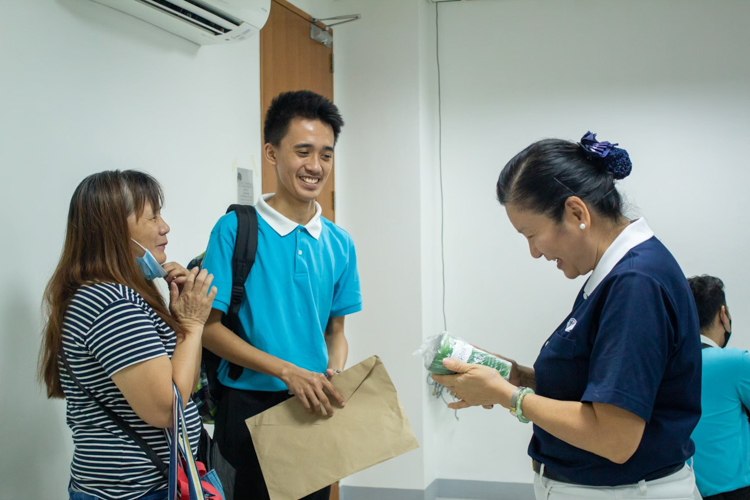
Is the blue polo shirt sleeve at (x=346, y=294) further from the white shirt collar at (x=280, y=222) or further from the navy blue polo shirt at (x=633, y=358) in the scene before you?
the navy blue polo shirt at (x=633, y=358)

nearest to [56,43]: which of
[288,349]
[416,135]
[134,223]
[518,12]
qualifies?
[134,223]

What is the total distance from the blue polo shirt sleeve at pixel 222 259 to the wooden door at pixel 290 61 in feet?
3.39

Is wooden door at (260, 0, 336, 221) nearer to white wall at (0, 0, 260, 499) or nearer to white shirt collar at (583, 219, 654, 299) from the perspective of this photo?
white wall at (0, 0, 260, 499)

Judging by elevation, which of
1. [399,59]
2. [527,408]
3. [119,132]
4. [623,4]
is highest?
[623,4]

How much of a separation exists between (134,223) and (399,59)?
223 cm

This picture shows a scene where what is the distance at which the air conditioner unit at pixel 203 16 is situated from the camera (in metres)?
1.87

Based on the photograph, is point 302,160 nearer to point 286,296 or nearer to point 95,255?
point 286,296

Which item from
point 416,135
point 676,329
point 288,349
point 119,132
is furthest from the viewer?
point 416,135

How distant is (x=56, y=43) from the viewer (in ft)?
5.50

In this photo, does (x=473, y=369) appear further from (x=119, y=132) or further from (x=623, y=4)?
(x=623, y=4)

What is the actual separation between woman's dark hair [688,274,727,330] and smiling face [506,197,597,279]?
1.13 metres

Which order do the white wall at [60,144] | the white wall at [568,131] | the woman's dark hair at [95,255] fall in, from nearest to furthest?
the woman's dark hair at [95,255] → the white wall at [60,144] → the white wall at [568,131]

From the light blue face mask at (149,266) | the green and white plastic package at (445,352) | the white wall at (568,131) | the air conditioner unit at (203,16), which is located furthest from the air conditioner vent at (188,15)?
the white wall at (568,131)

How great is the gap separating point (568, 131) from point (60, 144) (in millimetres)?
2602
